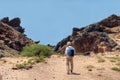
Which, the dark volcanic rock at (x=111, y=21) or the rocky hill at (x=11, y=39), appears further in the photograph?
the dark volcanic rock at (x=111, y=21)

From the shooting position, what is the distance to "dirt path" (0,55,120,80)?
24.2 m

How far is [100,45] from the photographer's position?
49.3 metres

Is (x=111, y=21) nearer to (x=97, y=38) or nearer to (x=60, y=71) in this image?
(x=97, y=38)

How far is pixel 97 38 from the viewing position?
173ft

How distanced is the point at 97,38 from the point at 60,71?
26822mm

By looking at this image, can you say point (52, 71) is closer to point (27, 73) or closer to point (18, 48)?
point (27, 73)

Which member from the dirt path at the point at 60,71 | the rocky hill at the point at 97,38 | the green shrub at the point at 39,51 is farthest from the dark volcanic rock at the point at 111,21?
the dirt path at the point at 60,71

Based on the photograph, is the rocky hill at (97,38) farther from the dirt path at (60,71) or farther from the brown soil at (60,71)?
the dirt path at (60,71)

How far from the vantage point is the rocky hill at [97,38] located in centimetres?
4843

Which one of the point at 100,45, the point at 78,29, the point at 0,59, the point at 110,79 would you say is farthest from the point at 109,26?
the point at 110,79

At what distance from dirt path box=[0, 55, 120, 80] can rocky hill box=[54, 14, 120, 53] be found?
16.4 m

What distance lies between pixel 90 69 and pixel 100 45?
22.1 metres

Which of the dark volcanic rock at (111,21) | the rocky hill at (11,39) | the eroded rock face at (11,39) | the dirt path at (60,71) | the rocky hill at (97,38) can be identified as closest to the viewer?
the dirt path at (60,71)

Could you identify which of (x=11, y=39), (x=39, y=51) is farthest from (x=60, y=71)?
(x=11, y=39)
